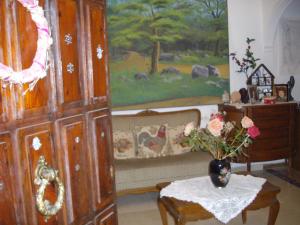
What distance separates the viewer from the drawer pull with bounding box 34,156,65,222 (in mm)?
1559

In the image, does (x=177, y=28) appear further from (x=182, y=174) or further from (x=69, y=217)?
(x=69, y=217)

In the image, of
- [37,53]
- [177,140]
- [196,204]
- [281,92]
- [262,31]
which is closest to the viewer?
[37,53]

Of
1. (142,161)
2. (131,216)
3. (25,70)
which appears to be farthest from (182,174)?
(25,70)

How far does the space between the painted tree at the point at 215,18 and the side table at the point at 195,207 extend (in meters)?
2.48

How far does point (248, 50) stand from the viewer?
16.0 ft

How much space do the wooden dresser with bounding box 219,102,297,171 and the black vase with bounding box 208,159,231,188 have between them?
1.74 m

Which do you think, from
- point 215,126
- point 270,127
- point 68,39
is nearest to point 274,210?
point 215,126

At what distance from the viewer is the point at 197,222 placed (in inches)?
134

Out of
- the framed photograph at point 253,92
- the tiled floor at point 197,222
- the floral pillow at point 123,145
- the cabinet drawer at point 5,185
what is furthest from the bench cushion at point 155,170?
the cabinet drawer at point 5,185

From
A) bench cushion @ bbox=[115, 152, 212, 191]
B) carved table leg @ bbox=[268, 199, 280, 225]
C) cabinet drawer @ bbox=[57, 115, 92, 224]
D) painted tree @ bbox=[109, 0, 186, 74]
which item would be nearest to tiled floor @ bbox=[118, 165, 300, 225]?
bench cushion @ bbox=[115, 152, 212, 191]

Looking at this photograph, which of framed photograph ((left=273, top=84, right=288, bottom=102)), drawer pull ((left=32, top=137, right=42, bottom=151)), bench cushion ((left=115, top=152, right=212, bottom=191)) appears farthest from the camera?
framed photograph ((left=273, top=84, right=288, bottom=102))

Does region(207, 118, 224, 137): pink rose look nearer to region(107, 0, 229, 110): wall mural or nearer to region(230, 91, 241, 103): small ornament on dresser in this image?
region(107, 0, 229, 110): wall mural

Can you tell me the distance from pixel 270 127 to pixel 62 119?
11.4ft

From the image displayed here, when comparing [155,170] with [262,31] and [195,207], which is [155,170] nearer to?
[195,207]
